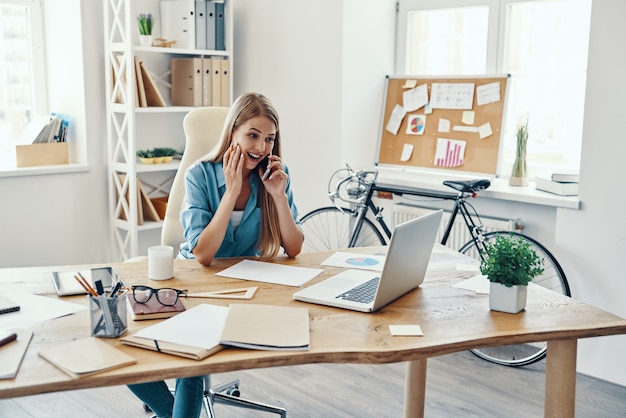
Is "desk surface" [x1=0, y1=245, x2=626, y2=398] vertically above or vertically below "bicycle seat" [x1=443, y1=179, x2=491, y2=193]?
below

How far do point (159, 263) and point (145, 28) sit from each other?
2.31m

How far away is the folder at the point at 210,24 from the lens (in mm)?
4027

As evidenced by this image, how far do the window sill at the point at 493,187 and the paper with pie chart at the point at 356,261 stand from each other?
1173 mm

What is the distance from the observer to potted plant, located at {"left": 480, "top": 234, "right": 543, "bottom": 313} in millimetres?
1742

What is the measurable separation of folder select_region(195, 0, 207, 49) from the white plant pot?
9.05 ft

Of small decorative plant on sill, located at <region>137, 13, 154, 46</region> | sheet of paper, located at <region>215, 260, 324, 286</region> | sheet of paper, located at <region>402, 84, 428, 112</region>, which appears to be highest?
small decorative plant on sill, located at <region>137, 13, 154, 46</region>

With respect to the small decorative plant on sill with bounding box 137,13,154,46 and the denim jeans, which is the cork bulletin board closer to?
the small decorative plant on sill with bounding box 137,13,154,46

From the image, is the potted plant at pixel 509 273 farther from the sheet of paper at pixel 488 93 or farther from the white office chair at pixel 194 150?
the sheet of paper at pixel 488 93

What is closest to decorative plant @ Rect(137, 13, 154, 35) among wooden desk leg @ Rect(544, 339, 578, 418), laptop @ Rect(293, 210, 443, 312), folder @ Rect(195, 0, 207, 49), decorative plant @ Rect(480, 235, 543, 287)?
folder @ Rect(195, 0, 207, 49)

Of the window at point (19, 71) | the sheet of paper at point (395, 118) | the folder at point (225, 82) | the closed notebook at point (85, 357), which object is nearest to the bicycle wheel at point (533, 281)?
the sheet of paper at point (395, 118)

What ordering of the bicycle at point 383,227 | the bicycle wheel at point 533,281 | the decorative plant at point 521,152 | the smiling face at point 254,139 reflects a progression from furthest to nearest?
the decorative plant at point 521,152 < the bicycle at point 383,227 < the bicycle wheel at point 533,281 < the smiling face at point 254,139

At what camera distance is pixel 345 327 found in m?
1.63

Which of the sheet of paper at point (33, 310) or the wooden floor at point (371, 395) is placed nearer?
the sheet of paper at point (33, 310)

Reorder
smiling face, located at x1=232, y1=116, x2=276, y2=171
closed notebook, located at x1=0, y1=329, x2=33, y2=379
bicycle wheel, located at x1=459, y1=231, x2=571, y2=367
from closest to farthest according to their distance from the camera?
closed notebook, located at x1=0, y1=329, x2=33, y2=379 < smiling face, located at x1=232, y1=116, x2=276, y2=171 < bicycle wheel, located at x1=459, y1=231, x2=571, y2=367
